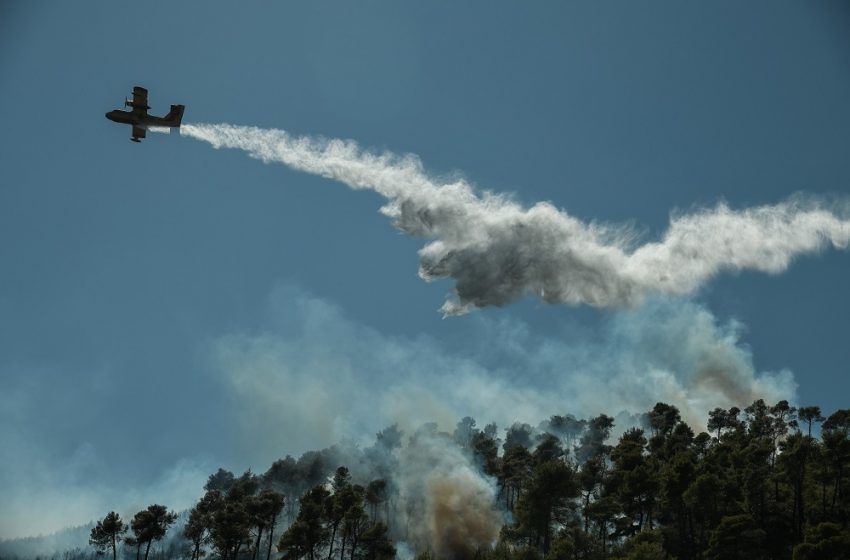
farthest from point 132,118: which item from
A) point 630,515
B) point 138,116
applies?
point 630,515

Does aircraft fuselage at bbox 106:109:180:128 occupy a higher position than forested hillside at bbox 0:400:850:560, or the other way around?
aircraft fuselage at bbox 106:109:180:128

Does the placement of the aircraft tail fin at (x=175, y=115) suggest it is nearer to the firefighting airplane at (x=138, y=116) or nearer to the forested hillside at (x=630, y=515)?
the firefighting airplane at (x=138, y=116)

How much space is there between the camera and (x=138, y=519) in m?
76.1

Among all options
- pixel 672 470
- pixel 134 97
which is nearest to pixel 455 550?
pixel 672 470

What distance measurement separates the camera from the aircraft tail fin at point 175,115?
6362cm

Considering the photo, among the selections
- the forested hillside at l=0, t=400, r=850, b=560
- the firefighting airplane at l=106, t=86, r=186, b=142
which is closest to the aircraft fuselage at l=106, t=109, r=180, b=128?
the firefighting airplane at l=106, t=86, r=186, b=142

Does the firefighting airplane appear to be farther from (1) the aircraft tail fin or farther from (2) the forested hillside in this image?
(2) the forested hillside

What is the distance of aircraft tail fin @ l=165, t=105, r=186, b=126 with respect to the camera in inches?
2505

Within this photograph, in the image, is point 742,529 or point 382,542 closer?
point 742,529

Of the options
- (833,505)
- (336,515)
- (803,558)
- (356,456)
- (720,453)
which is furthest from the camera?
(356,456)

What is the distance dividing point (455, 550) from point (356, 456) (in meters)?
70.4

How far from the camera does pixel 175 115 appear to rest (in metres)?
63.9

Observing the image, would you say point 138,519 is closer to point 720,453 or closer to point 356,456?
point 720,453

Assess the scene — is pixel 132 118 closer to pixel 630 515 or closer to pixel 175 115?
pixel 175 115
